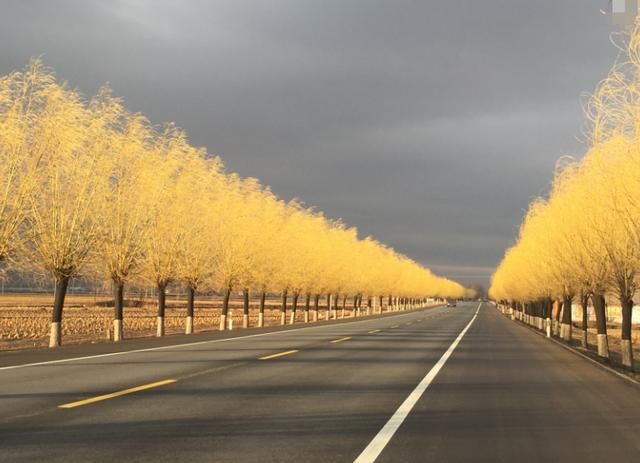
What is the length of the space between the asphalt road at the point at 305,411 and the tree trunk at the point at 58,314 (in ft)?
19.2

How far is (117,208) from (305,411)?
72.5ft

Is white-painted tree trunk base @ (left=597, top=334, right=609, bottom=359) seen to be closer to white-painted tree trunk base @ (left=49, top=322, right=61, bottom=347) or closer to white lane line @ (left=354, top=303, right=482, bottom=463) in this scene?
white lane line @ (left=354, top=303, right=482, bottom=463)

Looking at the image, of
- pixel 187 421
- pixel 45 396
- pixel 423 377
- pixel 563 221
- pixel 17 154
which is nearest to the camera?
pixel 187 421

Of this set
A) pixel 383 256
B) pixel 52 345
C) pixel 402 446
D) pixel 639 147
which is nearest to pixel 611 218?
pixel 639 147

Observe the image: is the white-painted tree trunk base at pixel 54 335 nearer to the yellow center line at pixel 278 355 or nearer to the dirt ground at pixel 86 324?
the dirt ground at pixel 86 324

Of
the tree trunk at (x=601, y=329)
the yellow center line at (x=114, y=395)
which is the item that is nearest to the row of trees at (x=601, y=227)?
the tree trunk at (x=601, y=329)

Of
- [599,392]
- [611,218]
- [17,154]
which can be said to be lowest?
[599,392]

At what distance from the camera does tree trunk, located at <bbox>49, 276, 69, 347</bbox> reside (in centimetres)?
2302

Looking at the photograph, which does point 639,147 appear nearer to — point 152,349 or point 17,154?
point 152,349

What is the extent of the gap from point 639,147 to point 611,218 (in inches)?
214

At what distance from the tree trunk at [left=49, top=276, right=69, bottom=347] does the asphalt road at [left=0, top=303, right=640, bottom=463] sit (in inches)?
230

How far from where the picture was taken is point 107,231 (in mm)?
29125

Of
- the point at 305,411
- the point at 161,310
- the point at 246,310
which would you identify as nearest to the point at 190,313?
the point at 161,310

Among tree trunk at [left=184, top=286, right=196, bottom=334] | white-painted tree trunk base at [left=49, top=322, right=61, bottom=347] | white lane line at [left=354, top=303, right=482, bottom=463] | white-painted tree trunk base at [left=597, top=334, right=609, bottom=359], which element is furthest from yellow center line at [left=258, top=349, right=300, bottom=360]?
tree trunk at [left=184, top=286, right=196, bottom=334]
